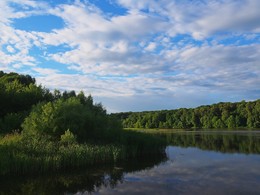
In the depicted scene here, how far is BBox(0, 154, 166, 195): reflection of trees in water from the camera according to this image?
17094mm

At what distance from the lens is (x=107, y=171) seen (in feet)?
72.9

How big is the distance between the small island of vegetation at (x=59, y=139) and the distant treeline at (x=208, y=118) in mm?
82207

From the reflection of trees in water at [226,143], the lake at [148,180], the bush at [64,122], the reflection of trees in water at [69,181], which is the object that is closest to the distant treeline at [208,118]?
the reflection of trees in water at [226,143]

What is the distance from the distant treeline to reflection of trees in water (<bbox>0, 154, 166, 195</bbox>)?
94148 mm

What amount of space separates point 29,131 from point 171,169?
11.8 meters

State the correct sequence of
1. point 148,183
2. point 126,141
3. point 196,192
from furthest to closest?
point 126,141
point 148,183
point 196,192

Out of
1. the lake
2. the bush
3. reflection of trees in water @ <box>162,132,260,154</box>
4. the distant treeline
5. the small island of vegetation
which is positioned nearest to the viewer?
the lake

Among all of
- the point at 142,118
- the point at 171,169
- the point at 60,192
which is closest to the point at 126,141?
the point at 171,169

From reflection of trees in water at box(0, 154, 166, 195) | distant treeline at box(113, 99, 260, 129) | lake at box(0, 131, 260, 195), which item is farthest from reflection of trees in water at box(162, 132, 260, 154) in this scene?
distant treeline at box(113, 99, 260, 129)

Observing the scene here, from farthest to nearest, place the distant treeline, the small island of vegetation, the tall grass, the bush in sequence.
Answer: the distant treeline, the bush, the small island of vegetation, the tall grass

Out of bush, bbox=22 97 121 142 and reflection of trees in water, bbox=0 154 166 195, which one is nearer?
reflection of trees in water, bbox=0 154 166 195

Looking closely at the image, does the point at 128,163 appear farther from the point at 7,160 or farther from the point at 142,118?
the point at 142,118

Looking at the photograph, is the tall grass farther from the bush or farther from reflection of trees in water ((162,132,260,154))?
reflection of trees in water ((162,132,260,154))

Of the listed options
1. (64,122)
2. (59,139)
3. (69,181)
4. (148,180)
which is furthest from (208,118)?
(69,181)
